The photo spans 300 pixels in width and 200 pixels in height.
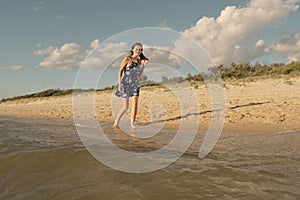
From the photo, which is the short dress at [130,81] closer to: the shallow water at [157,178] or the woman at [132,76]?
the woman at [132,76]

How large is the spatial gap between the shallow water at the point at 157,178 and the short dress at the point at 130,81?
3268mm

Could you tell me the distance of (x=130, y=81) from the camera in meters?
7.21

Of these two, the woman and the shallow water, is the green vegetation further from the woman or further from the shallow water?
the shallow water

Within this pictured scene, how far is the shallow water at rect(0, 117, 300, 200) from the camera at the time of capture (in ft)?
8.30

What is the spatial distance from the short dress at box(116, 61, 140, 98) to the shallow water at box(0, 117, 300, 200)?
3.27m

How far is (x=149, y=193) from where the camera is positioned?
8.36 ft

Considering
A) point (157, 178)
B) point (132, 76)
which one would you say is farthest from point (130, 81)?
point (157, 178)

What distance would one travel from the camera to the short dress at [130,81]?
23.6 feet

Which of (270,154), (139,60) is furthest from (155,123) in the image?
(270,154)

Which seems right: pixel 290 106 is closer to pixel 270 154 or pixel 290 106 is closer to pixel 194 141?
pixel 194 141

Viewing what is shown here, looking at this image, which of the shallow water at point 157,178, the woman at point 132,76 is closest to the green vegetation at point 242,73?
the woman at point 132,76

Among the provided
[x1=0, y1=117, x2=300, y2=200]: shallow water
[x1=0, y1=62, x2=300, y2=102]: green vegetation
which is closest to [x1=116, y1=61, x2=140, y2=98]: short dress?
[x1=0, y1=117, x2=300, y2=200]: shallow water

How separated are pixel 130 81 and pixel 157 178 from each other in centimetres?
449

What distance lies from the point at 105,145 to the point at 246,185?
99.2 inches
